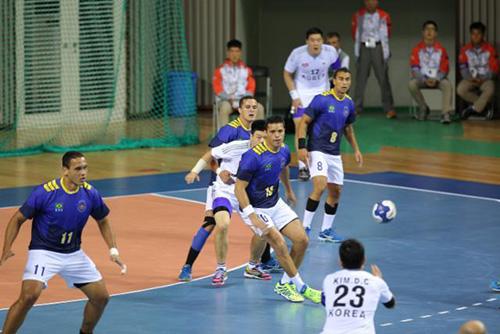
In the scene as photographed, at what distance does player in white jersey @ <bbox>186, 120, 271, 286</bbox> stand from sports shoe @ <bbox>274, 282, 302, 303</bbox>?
0.89 m

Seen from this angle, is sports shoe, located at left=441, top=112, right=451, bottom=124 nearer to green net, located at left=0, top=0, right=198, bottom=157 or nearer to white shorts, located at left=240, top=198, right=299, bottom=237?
green net, located at left=0, top=0, right=198, bottom=157

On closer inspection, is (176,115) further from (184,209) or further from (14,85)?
(184,209)

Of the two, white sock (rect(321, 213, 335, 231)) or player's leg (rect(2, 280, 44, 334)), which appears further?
white sock (rect(321, 213, 335, 231))

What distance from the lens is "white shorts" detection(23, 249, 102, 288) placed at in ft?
34.2

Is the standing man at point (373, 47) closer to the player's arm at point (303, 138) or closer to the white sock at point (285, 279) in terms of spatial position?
the player's arm at point (303, 138)

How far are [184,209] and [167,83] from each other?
9.20 m

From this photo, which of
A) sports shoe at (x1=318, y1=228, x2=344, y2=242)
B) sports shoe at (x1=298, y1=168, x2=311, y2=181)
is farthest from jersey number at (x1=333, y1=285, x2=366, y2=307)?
sports shoe at (x1=298, y1=168, x2=311, y2=181)

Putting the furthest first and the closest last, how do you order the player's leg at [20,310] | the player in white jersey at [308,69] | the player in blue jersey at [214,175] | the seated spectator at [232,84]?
the seated spectator at [232,84], the player in white jersey at [308,69], the player in blue jersey at [214,175], the player's leg at [20,310]

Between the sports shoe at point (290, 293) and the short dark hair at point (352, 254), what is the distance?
12.2ft

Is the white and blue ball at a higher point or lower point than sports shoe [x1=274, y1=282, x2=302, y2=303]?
higher

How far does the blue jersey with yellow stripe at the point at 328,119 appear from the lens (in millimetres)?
15602

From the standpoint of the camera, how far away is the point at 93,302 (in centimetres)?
1058

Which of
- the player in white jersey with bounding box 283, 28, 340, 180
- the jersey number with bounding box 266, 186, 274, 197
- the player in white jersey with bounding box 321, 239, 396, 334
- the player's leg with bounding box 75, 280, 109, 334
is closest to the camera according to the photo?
the player in white jersey with bounding box 321, 239, 396, 334

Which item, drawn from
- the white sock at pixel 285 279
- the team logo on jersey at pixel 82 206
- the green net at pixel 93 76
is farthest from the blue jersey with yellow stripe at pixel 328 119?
the green net at pixel 93 76
